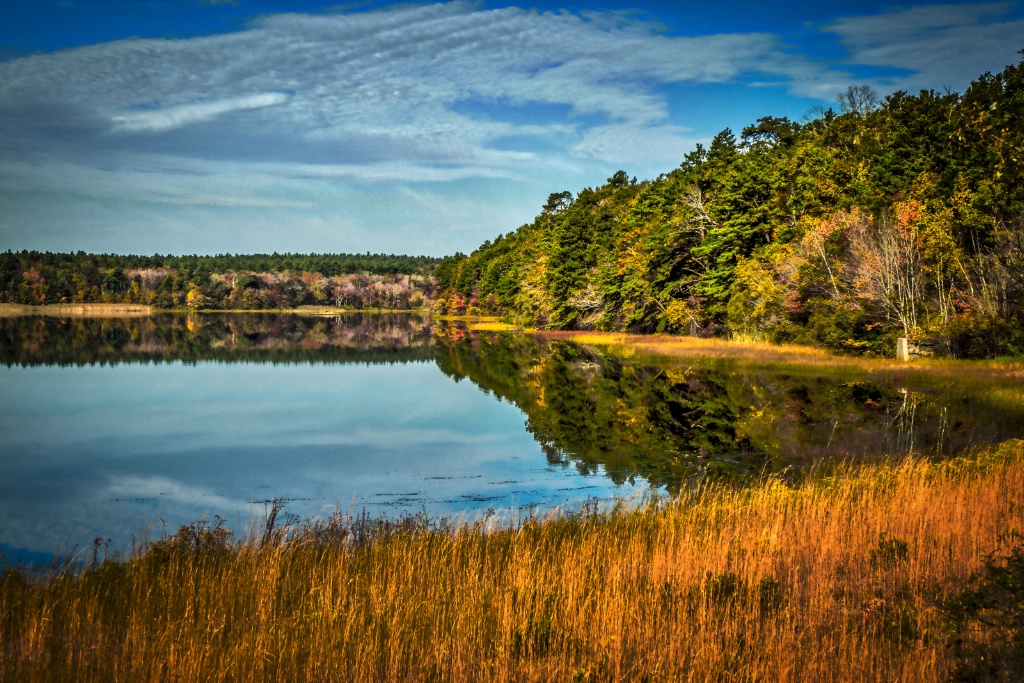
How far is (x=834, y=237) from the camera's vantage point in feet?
152

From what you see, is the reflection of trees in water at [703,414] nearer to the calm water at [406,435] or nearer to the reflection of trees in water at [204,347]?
the calm water at [406,435]

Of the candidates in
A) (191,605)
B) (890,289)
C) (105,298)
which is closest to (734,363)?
(890,289)

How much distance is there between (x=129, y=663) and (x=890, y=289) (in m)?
41.0

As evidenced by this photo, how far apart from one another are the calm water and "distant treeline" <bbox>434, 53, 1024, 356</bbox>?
821 centimetres

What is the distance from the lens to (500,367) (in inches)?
1836

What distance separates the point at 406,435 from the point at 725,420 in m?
10.9

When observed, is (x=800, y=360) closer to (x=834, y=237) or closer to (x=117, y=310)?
(x=834, y=237)

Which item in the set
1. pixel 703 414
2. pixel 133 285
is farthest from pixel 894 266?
pixel 133 285

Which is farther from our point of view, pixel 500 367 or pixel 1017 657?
pixel 500 367

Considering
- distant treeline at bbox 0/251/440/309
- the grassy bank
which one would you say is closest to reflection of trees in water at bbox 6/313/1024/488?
the grassy bank

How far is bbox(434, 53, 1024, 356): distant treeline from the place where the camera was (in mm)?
37094

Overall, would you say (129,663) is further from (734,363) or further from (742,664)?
(734,363)

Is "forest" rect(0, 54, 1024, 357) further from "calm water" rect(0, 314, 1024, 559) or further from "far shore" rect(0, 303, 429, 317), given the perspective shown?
"far shore" rect(0, 303, 429, 317)

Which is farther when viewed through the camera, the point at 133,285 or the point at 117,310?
the point at 133,285
